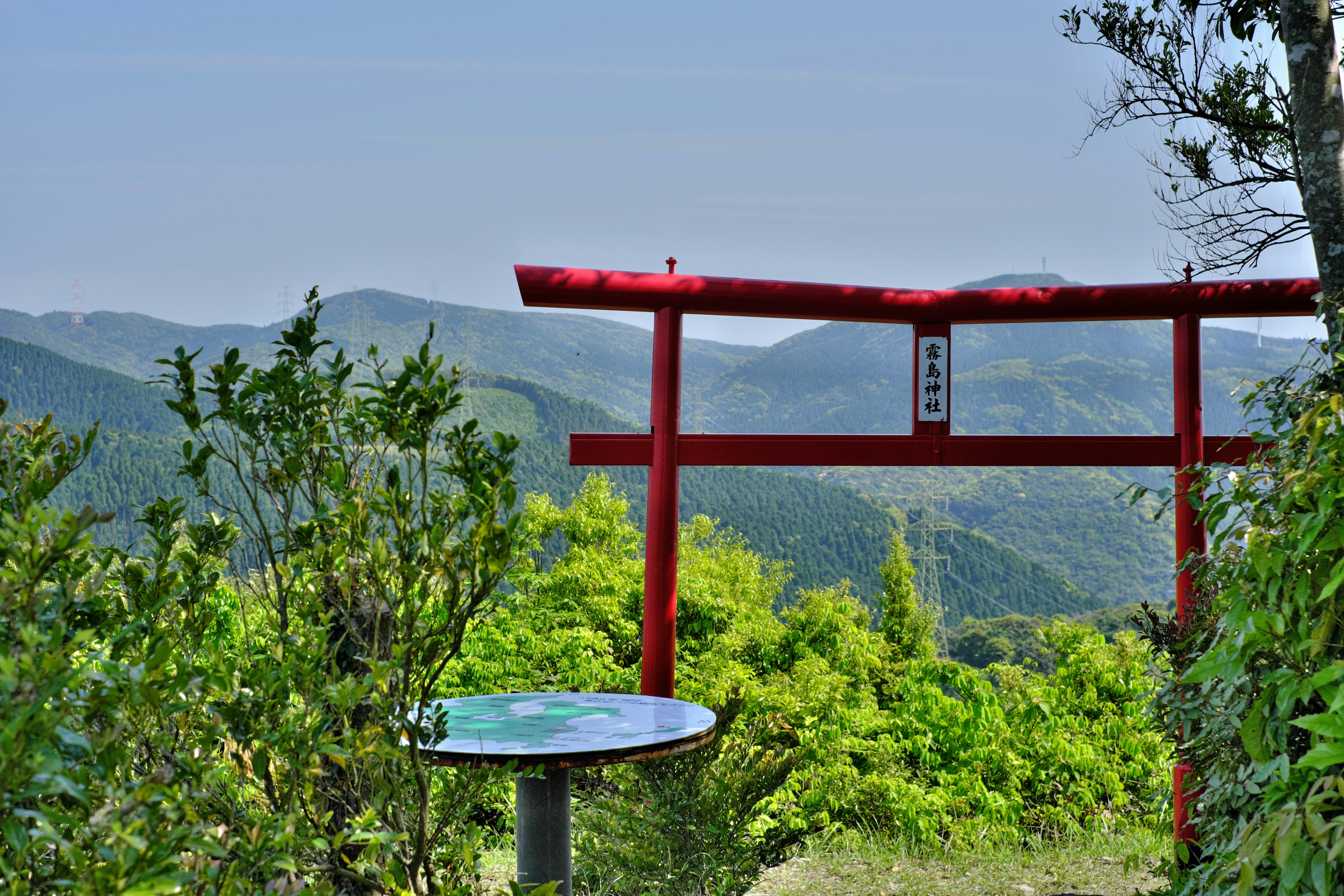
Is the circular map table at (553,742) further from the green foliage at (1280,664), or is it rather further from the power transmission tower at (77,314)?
the power transmission tower at (77,314)

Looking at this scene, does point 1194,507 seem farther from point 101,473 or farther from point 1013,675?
point 101,473

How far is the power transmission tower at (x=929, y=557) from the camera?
17719 mm

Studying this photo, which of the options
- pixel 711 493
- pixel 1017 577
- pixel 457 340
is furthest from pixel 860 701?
pixel 457 340

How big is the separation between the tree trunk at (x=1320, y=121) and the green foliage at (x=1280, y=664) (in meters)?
0.63

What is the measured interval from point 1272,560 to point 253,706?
1.24 metres

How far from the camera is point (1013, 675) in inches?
294

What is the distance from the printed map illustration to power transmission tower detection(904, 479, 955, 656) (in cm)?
778

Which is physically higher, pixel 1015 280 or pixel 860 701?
pixel 1015 280

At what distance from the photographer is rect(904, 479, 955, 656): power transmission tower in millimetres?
Result: 17719

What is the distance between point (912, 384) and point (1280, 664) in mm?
1786

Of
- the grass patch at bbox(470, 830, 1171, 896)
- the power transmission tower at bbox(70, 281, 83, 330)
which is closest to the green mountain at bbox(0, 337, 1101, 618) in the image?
the grass patch at bbox(470, 830, 1171, 896)

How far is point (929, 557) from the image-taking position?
55.7 ft

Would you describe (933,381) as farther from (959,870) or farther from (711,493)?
(711,493)

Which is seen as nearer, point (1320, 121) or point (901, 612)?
point (1320, 121)
